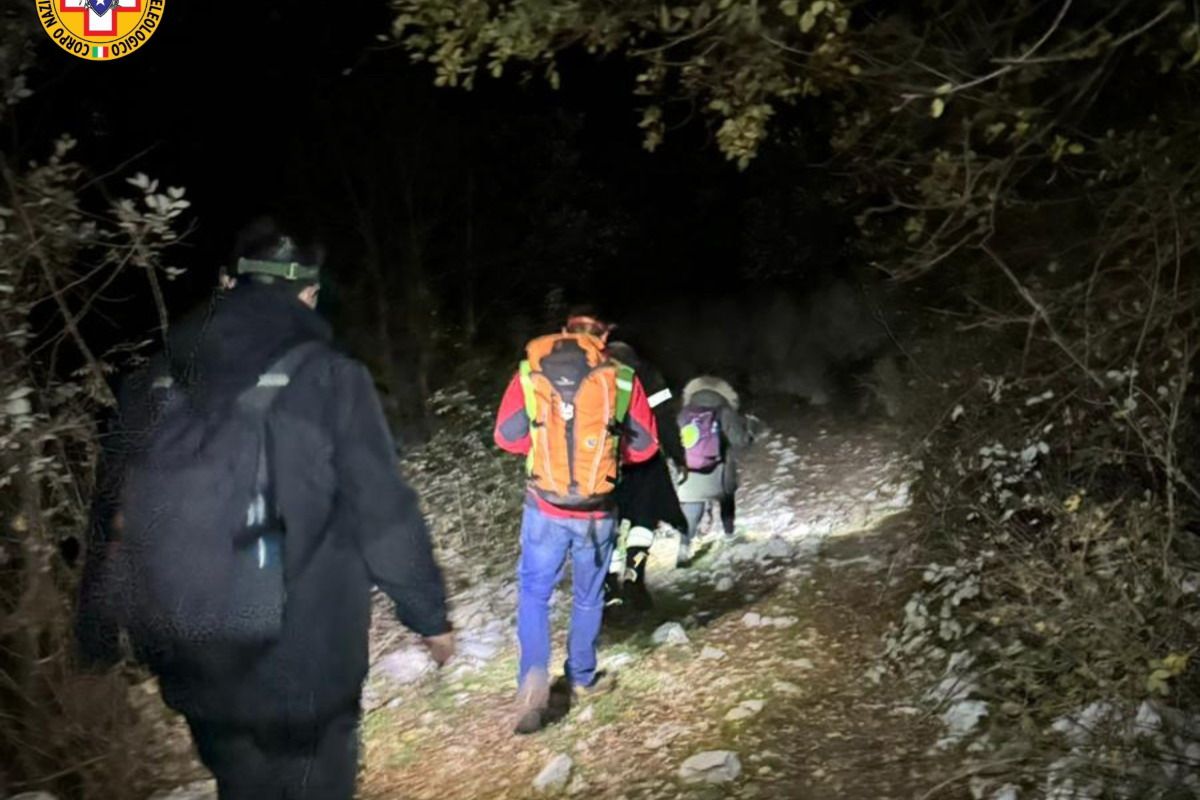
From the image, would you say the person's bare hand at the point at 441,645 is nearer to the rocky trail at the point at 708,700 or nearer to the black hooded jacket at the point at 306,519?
the black hooded jacket at the point at 306,519

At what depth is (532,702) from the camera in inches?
199

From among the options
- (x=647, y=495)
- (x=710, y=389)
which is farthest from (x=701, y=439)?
(x=647, y=495)

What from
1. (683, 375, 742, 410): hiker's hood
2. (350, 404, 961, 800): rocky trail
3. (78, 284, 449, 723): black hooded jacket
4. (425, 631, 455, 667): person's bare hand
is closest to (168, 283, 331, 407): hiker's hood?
(78, 284, 449, 723): black hooded jacket

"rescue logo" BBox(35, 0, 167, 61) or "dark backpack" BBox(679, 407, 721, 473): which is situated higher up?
"rescue logo" BBox(35, 0, 167, 61)

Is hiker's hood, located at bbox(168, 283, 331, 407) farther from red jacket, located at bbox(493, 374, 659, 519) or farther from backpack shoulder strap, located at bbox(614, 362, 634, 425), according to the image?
backpack shoulder strap, located at bbox(614, 362, 634, 425)

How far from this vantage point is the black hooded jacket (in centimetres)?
278

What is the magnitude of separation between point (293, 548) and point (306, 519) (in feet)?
0.28

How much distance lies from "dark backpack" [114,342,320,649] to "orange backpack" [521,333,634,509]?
7.21 ft

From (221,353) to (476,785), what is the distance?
2731 mm

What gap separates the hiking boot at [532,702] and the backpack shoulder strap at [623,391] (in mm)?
1369

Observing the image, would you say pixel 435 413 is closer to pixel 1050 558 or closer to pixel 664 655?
pixel 664 655

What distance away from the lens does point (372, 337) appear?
14.0m

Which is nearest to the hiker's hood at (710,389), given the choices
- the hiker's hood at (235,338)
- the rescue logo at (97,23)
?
the rescue logo at (97,23)

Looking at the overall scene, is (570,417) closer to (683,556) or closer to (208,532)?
(208,532)
